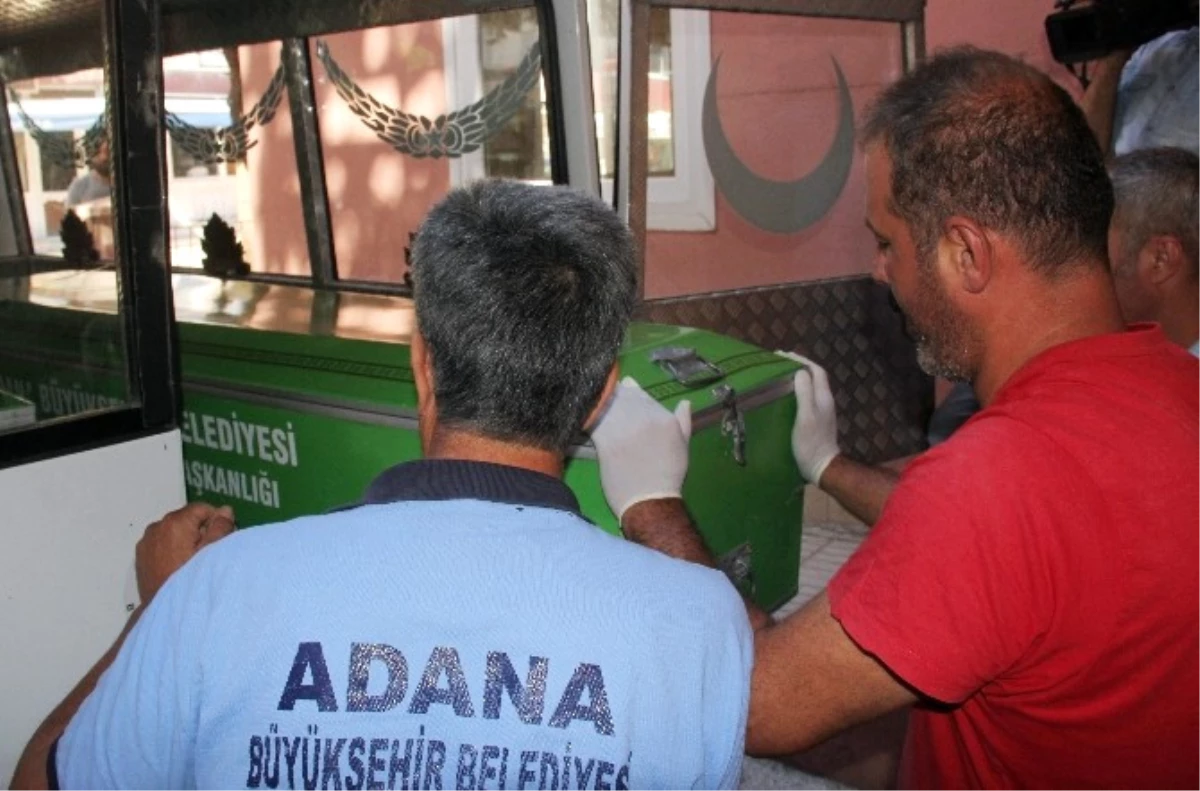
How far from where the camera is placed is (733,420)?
1.91 meters

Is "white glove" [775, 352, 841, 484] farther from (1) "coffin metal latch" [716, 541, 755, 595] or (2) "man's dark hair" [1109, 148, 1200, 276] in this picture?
(2) "man's dark hair" [1109, 148, 1200, 276]

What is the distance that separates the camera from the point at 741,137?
4.27m

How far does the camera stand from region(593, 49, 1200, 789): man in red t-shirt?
1128mm

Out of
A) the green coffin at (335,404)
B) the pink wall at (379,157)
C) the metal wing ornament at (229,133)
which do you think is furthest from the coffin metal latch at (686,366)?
the metal wing ornament at (229,133)

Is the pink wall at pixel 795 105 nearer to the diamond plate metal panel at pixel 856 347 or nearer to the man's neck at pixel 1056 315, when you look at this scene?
the diamond plate metal panel at pixel 856 347

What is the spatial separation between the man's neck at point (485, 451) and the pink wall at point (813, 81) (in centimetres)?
304

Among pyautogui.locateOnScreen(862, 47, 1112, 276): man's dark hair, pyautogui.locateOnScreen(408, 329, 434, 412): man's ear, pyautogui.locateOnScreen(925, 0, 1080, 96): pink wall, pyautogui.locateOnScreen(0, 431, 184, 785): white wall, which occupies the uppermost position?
pyautogui.locateOnScreen(925, 0, 1080, 96): pink wall

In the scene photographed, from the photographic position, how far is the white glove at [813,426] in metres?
2.10

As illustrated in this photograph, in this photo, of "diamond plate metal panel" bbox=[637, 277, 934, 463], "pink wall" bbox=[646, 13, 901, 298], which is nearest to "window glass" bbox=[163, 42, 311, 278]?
"pink wall" bbox=[646, 13, 901, 298]

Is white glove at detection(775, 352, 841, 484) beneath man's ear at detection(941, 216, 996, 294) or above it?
beneath

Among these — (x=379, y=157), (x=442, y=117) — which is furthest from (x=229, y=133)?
(x=442, y=117)

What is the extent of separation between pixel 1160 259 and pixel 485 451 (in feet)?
A: 5.41

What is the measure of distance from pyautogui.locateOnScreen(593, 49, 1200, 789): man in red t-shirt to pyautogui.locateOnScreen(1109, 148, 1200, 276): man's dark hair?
3.16ft

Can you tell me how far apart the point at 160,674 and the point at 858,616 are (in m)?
0.67
